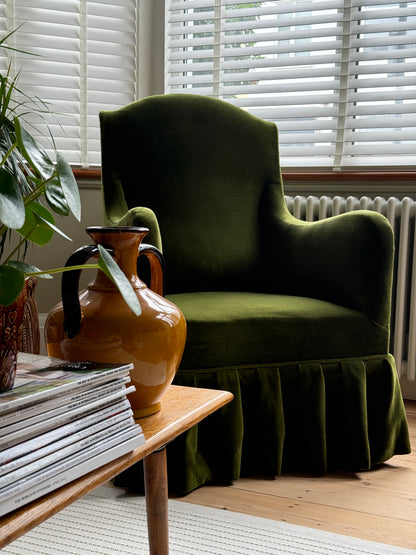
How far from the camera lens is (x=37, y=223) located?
0.68 m

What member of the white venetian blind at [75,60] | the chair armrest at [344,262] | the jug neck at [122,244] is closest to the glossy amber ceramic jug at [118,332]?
the jug neck at [122,244]

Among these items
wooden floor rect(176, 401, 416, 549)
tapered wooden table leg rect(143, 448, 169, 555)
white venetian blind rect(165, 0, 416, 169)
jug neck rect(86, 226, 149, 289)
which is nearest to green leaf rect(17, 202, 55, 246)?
jug neck rect(86, 226, 149, 289)

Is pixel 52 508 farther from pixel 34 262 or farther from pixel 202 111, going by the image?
pixel 34 262

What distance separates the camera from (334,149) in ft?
8.43

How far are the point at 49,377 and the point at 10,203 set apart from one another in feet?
→ 0.73

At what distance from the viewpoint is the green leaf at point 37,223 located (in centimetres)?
67

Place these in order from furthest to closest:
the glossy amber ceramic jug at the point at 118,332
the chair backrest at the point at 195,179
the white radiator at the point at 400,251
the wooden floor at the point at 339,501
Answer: the white radiator at the point at 400,251
the chair backrest at the point at 195,179
the wooden floor at the point at 339,501
the glossy amber ceramic jug at the point at 118,332

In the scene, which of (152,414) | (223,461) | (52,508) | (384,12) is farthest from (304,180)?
(52,508)

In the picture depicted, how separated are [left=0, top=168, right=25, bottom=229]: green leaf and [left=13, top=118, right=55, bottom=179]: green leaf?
0.05 metres

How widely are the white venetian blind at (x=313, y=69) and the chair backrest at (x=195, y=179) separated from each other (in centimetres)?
51

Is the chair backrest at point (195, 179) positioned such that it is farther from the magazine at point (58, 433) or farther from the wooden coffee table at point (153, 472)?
the magazine at point (58, 433)

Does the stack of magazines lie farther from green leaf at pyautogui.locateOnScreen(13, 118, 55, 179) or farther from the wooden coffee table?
green leaf at pyautogui.locateOnScreen(13, 118, 55, 179)

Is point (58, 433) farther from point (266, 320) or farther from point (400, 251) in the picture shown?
point (400, 251)

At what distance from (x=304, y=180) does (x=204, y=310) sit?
119cm
